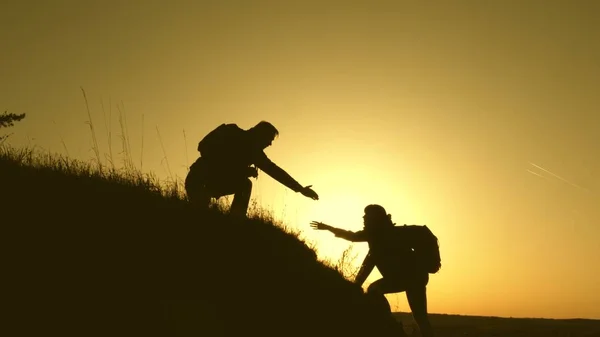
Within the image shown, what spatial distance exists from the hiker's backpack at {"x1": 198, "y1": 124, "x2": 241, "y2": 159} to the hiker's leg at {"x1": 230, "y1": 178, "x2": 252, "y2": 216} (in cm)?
52

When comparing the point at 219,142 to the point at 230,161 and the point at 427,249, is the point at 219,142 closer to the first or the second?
the point at 230,161

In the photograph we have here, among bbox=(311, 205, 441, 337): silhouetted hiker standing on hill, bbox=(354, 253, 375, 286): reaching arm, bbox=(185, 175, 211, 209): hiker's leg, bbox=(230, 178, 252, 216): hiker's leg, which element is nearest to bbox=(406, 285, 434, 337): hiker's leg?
bbox=(311, 205, 441, 337): silhouetted hiker standing on hill

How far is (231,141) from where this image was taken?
295 inches

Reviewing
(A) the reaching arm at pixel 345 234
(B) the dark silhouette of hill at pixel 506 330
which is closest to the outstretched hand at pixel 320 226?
(A) the reaching arm at pixel 345 234

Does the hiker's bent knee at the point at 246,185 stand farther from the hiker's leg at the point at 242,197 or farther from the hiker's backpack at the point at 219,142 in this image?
the hiker's backpack at the point at 219,142

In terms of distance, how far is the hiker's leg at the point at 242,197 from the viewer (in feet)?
24.6

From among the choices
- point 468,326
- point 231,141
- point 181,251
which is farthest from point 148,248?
point 468,326

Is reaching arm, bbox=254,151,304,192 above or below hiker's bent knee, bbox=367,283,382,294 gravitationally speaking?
above

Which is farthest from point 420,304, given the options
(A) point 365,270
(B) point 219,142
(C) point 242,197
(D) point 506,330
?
(D) point 506,330

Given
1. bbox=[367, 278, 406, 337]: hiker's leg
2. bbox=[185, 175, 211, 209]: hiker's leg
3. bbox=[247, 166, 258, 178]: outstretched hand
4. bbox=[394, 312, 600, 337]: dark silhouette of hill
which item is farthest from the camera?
bbox=[394, 312, 600, 337]: dark silhouette of hill

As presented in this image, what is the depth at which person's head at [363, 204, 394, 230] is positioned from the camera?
302 inches

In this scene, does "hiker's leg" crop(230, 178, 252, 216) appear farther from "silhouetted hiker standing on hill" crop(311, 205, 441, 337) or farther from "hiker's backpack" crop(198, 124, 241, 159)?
"silhouetted hiker standing on hill" crop(311, 205, 441, 337)

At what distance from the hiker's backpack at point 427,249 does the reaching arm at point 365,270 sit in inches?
27.1

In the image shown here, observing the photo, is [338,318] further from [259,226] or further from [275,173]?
[275,173]
